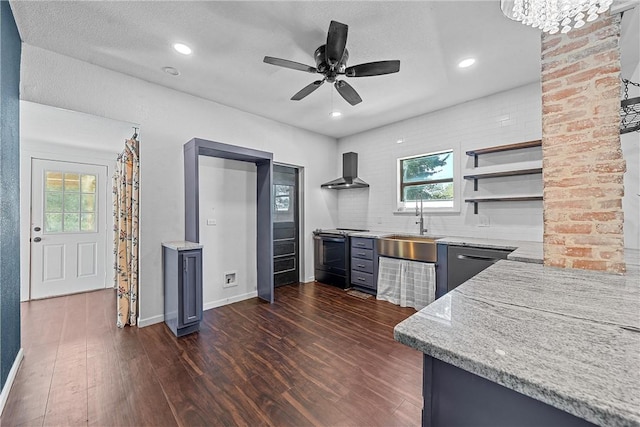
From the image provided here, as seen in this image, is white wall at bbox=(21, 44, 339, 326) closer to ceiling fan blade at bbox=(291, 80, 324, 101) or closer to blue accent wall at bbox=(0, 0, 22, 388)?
blue accent wall at bbox=(0, 0, 22, 388)

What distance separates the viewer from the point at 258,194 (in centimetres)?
383

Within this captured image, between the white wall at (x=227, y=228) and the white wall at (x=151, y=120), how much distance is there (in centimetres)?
34

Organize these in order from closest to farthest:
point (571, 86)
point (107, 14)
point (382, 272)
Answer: point (571, 86) → point (107, 14) → point (382, 272)

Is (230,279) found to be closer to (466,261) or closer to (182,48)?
(182,48)

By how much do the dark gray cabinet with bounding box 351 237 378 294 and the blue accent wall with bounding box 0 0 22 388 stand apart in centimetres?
356

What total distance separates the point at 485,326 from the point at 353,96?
7.57 ft

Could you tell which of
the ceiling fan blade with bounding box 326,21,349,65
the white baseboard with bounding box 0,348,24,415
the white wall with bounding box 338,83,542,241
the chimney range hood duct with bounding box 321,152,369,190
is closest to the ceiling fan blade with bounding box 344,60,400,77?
the ceiling fan blade with bounding box 326,21,349,65

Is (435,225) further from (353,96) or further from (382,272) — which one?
(353,96)

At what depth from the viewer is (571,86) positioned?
1.46 metres

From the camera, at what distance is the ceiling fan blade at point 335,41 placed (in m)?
1.74

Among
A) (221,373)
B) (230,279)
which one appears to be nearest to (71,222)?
(230,279)

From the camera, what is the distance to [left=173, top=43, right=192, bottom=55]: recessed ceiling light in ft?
7.54

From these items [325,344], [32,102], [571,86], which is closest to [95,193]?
[32,102]

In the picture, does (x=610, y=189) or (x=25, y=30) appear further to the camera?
(x=25, y=30)
